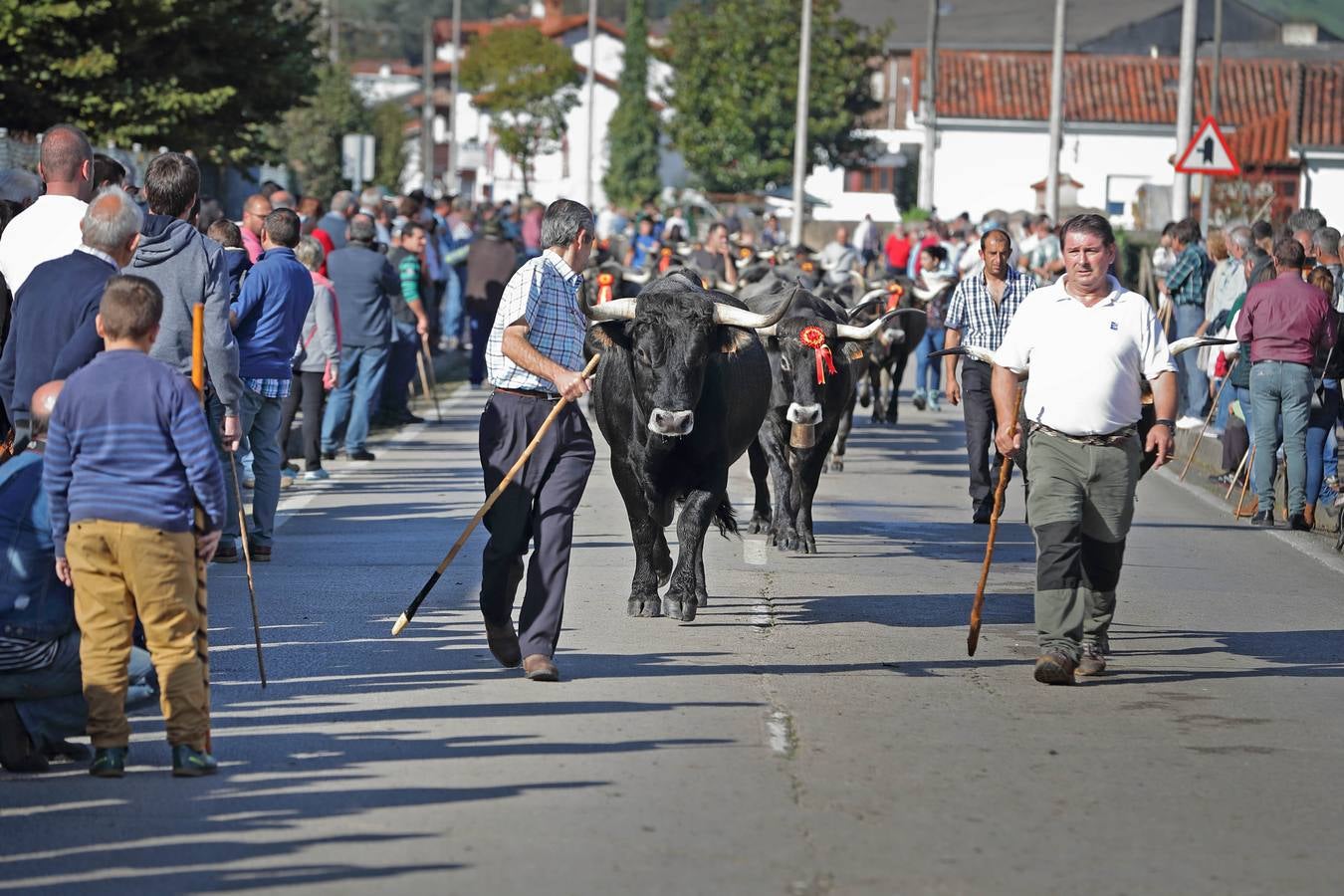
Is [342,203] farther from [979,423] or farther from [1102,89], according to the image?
[1102,89]

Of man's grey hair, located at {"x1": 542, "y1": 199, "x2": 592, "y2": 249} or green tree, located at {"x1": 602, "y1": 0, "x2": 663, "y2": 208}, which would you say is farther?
green tree, located at {"x1": 602, "y1": 0, "x2": 663, "y2": 208}

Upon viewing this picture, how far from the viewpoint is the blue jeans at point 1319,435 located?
1495 centimetres

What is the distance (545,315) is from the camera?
8.76 m

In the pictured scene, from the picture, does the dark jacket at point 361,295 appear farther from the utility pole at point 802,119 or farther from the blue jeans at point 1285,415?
the utility pole at point 802,119

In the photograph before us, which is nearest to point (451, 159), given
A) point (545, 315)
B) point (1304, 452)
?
point (1304, 452)

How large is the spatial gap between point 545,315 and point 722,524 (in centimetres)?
339

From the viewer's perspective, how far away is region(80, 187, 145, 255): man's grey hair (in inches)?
313

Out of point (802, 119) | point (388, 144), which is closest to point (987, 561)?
point (802, 119)

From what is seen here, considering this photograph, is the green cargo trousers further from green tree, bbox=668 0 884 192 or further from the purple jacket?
green tree, bbox=668 0 884 192

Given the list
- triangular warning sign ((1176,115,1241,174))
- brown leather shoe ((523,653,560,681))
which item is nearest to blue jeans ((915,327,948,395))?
triangular warning sign ((1176,115,1241,174))

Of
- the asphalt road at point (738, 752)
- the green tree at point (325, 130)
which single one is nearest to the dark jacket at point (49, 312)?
the asphalt road at point (738, 752)

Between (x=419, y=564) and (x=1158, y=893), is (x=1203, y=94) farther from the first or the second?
(x=1158, y=893)

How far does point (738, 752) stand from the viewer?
24.6ft

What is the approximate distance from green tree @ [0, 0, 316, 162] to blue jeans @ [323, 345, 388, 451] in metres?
7.11
